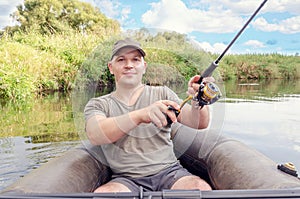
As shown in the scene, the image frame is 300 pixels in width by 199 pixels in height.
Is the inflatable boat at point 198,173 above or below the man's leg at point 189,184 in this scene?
above

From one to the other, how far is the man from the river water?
169mm

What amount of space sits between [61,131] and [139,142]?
3.32 metres

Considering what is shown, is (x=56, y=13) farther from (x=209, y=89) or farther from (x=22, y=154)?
(x=209, y=89)

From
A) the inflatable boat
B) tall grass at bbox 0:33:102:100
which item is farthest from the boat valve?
tall grass at bbox 0:33:102:100

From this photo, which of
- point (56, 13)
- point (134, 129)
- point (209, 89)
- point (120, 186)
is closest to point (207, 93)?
point (209, 89)

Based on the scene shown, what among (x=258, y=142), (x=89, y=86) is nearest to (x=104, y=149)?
(x=89, y=86)

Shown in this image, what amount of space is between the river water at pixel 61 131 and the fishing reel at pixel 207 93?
19cm

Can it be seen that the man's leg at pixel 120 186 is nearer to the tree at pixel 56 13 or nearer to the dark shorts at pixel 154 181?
the dark shorts at pixel 154 181

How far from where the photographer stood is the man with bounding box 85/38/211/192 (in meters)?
1.83

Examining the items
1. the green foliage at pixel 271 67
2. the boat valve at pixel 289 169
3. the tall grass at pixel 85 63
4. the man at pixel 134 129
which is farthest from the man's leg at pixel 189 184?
the green foliage at pixel 271 67

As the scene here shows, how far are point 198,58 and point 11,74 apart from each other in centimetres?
711

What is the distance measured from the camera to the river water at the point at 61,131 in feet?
12.0

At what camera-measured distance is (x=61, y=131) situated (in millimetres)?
5047

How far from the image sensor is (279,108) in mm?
7848
